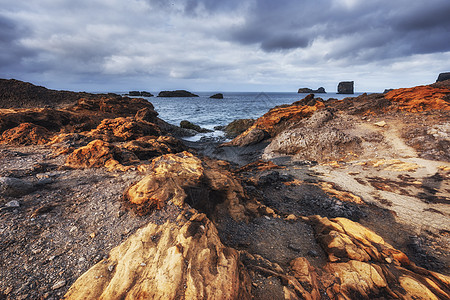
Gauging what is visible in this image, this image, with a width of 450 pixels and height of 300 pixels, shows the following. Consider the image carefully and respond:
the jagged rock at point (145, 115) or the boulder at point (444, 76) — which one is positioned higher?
the boulder at point (444, 76)

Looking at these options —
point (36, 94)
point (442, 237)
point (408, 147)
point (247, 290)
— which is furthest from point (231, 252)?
point (36, 94)

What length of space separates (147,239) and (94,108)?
1071 inches

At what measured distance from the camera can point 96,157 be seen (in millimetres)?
7734

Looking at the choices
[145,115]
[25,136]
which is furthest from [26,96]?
[25,136]

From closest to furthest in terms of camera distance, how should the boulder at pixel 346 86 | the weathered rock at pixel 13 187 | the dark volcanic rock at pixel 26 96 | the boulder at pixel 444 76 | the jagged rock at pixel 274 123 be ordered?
1. the weathered rock at pixel 13 187
2. the jagged rock at pixel 274 123
3. the dark volcanic rock at pixel 26 96
4. the boulder at pixel 444 76
5. the boulder at pixel 346 86

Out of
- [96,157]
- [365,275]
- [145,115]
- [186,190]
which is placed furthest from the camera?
[145,115]

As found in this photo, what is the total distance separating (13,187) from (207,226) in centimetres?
536

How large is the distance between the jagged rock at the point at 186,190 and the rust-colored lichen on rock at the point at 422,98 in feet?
65.5

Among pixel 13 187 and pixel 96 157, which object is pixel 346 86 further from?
pixel 13 187

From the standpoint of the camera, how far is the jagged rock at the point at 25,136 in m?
10.0

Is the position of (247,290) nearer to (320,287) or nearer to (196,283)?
(196,283)

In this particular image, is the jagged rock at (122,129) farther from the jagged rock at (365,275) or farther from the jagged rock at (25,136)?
the jagged rock at (365,275)

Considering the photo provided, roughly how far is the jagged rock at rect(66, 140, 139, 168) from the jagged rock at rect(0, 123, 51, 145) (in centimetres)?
464

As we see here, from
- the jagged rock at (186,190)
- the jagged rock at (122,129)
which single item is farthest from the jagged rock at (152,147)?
the jagged rock at (186,190)
